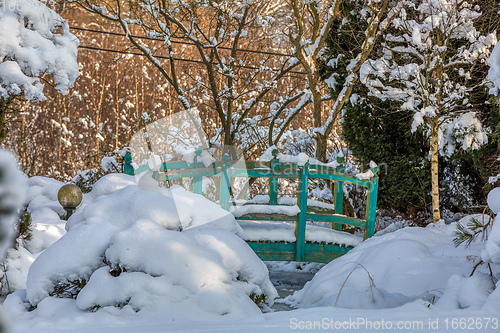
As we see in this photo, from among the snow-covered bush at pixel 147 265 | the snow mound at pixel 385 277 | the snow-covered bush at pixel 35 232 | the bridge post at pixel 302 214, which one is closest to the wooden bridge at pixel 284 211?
the bridge post at pixel 302 214

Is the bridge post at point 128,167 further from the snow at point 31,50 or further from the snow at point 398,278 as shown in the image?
the snow at point 398,278

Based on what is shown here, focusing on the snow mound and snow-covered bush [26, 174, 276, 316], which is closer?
snow-covered bush [26, 174, 276, 316]

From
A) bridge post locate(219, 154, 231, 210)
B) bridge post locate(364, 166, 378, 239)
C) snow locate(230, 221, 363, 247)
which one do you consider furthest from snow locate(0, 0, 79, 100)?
bridge post locate(364, 166, 378, 239)

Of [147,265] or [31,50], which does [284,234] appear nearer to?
[147,265]

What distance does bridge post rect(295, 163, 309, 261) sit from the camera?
6285mm

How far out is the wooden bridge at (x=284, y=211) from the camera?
20.2 feet

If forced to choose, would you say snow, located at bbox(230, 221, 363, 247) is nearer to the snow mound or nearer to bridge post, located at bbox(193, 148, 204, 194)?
bridge post, located at bbox(193, 148, 204, 194)

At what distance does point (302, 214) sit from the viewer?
20.6 ft

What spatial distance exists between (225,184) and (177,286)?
3137mm

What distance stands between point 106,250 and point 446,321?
224 centimetres

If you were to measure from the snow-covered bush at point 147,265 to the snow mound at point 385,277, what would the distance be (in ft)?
3.38

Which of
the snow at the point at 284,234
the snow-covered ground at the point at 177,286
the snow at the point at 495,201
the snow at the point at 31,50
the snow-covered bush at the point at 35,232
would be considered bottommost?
the snow at the point at 284,234

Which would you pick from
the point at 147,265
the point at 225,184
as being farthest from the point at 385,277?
the point at 225,184

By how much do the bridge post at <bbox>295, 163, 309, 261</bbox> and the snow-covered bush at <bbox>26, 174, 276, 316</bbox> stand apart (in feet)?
9.37
